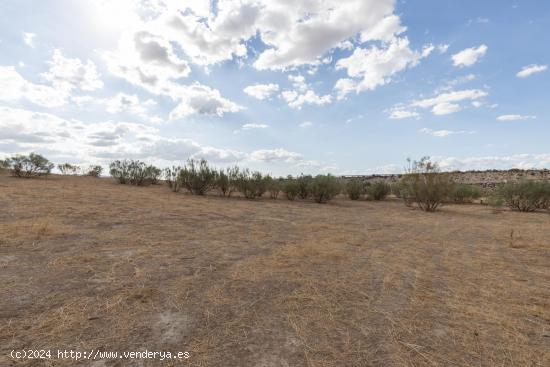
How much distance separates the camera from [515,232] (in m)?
8.51

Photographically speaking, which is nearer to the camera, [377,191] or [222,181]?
[222,181]

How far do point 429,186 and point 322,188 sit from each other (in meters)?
5.63

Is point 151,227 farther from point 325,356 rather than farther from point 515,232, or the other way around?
point 515,232

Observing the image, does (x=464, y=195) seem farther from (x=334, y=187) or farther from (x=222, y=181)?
(x=222, y=181)

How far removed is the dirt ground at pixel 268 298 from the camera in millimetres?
2434

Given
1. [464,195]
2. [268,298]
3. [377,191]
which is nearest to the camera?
[268,298]

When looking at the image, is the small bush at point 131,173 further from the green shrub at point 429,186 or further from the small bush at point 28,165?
the green shrub at point 429,186

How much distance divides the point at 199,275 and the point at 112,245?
2.32m

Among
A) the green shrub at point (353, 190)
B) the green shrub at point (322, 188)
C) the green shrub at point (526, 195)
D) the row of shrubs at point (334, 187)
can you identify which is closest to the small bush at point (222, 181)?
the row of shrubs at point (334, 187)

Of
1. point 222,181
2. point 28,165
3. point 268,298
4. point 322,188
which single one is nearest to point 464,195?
point 322,188

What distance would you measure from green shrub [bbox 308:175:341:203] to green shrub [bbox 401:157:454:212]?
4232 millimetres

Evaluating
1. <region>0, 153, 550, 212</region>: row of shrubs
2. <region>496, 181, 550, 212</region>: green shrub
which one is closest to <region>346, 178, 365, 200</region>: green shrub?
<region>0, 153, 550, 212</region>: row of shrubs

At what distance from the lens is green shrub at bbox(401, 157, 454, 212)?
1496 centimetres

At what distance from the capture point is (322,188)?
17.3m
